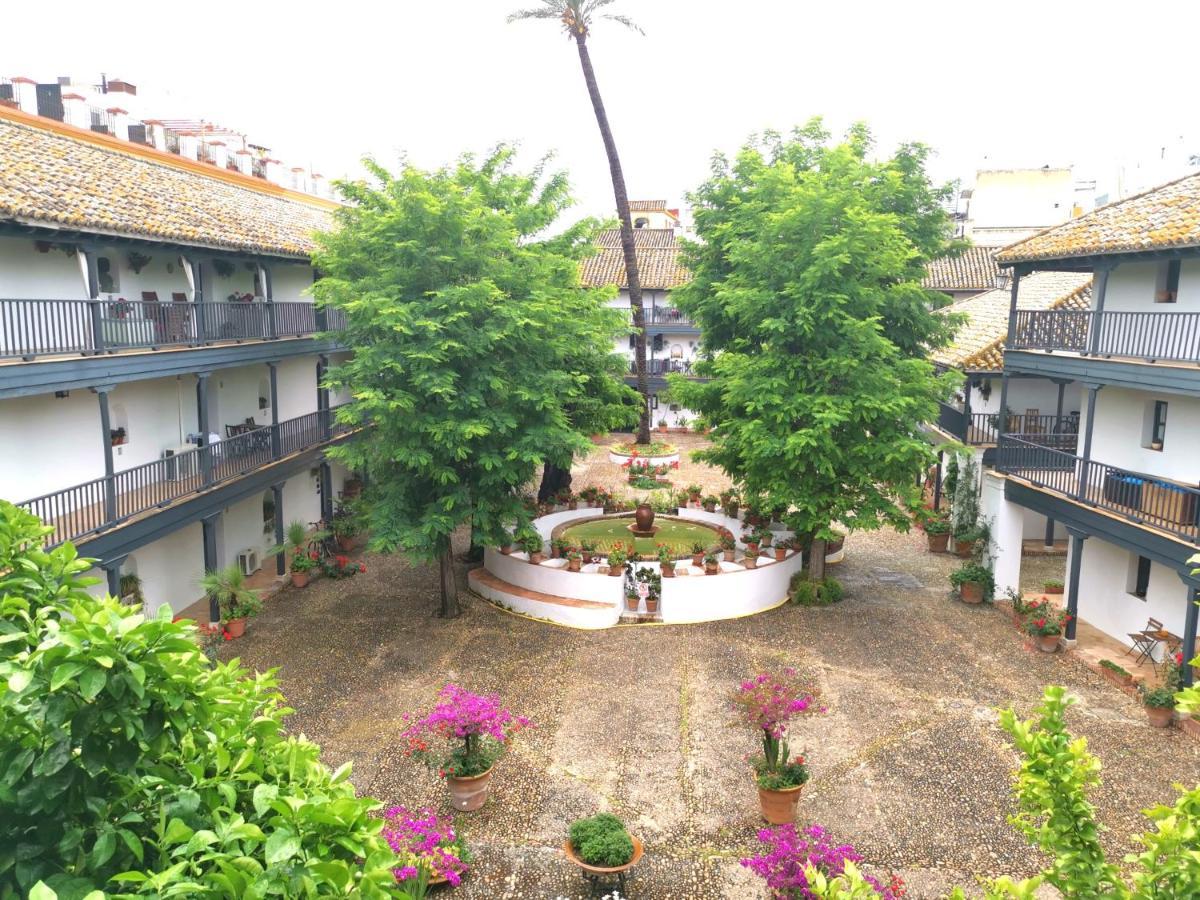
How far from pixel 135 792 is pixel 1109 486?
61.8 ft

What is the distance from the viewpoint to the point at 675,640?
19141 mm

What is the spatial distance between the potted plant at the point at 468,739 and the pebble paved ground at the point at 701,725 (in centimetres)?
36

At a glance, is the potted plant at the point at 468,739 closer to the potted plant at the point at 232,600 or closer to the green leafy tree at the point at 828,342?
the potted plant at the point at 232,600

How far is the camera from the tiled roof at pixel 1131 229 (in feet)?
53.8

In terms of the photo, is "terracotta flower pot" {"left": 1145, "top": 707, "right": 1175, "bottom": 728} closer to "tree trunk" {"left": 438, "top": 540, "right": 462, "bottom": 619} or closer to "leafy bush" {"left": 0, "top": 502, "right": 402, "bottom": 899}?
"tree trunk" {"left": 438, "top": 540, "right": 462, "bottom": 619}

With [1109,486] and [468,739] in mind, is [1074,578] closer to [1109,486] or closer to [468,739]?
[1109,486]

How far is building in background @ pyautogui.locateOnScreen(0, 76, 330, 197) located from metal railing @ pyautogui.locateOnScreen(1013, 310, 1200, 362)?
107ft

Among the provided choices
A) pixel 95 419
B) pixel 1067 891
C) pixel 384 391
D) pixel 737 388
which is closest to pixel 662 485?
pixel 737 388

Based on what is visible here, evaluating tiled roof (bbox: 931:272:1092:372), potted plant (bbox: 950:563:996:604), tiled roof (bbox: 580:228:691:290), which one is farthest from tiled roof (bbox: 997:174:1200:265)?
tiled roof (bbox: 580:228:691:290)

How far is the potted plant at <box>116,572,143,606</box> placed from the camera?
19031mm

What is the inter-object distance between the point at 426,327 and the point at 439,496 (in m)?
4.00

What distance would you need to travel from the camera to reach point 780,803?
477 inches

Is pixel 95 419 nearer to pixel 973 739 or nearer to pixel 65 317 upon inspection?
pixel 65 317

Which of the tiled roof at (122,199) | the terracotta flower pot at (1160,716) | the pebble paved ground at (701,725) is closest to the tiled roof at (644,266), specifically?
the tiled roof at (122,199)
